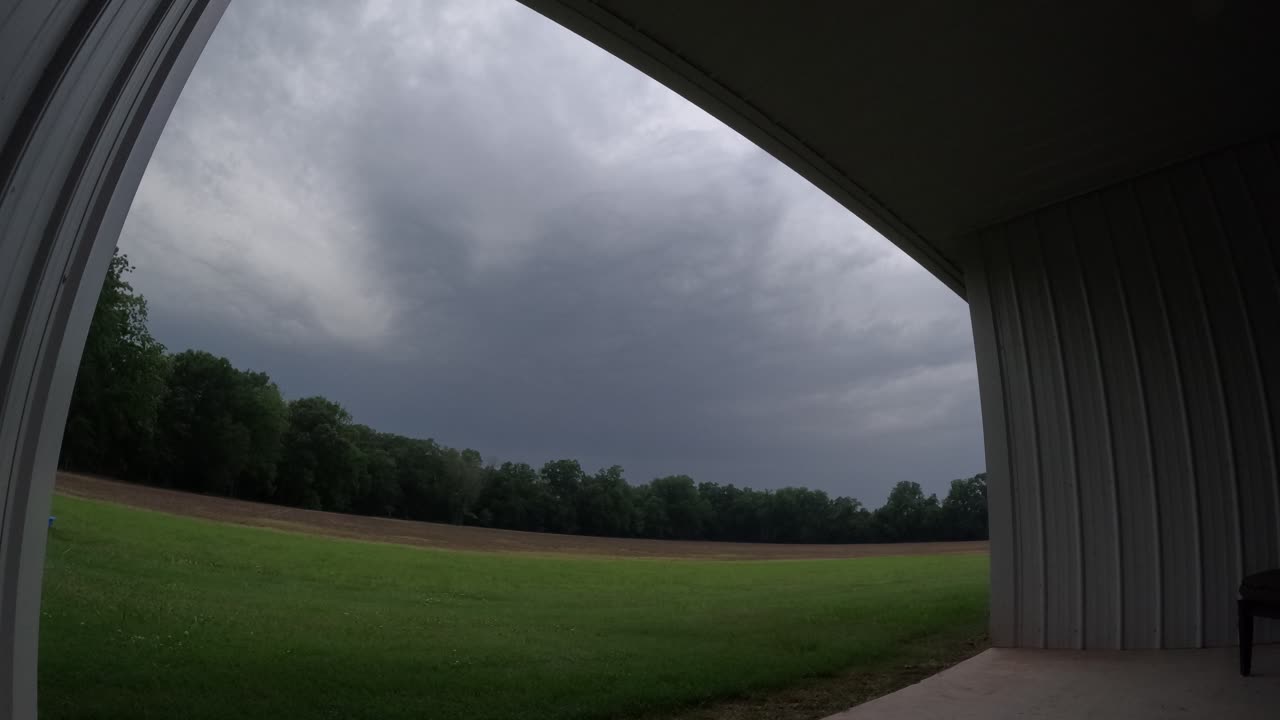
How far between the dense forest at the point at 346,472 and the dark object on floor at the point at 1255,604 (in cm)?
1553

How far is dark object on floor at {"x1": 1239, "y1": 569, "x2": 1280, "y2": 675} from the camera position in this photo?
4.65 metres

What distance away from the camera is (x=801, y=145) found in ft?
18.4

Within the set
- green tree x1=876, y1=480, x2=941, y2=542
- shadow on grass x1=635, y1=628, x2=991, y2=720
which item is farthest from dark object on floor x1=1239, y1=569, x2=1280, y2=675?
green tree x1=876, y1=480, x2=941, y2=542

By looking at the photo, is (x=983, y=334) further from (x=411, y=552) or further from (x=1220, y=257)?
(x=411, y=552)

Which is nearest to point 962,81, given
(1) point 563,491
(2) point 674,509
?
(1) point 563,491

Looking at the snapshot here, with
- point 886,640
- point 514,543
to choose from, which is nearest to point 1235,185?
point 886,640

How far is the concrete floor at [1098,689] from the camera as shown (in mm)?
4301

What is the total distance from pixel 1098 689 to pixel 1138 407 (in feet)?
8.55

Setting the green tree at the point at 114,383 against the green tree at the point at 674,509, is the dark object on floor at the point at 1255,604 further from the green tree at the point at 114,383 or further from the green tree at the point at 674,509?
the green tree at the point at 674,509

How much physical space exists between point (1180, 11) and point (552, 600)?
9.86 m

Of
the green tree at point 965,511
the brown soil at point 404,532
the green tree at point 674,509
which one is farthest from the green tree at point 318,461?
the green tree at point 965,511

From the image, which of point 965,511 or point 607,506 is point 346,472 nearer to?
point 607,506

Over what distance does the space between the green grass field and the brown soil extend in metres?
2.32

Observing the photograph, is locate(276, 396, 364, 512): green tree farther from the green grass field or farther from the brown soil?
the green grass field
